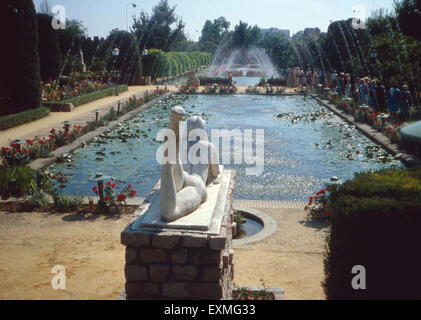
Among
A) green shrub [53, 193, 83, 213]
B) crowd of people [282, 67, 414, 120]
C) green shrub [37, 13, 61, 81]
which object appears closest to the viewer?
green shrub [53, 193, 83, 213]

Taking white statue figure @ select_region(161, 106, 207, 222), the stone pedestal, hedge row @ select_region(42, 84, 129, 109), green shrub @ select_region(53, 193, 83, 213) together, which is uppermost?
hedge row @ select_region(42, 84, 129, 109)

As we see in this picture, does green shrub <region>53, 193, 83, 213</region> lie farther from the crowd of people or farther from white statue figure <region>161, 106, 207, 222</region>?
the crowd of people

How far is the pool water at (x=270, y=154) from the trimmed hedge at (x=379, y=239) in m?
4.43

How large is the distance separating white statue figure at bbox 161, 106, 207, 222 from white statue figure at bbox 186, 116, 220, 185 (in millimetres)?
330

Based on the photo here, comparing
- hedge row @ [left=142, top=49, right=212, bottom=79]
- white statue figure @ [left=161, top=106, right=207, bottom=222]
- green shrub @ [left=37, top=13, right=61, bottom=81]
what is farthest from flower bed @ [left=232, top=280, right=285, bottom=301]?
hedge row @ [left=142, top=49, right=212, bottom=79]

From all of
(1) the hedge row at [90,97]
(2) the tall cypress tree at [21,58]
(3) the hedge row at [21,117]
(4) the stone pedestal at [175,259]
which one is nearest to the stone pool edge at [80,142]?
(1) the hedge row at [90,97]

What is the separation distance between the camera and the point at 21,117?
51.0 feet

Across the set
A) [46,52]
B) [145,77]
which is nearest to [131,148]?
[46,52]

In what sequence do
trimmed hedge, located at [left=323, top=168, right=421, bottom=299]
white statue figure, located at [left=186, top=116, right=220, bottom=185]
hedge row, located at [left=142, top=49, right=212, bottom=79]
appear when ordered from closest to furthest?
trimmed hedge, located at [left=323, top=168, right=421, bottom=299] → white statue figure, located at [left=186, top=116, right=220, bottom=185] → hedge row, located at [left=142, top=49, right=212, bottom=79]

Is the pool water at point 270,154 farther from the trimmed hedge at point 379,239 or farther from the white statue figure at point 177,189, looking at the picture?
the trimmed hedge at point 379,239

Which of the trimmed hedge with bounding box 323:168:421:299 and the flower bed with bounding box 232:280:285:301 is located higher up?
the trimmed hedge with bounding box 323:168:421:299

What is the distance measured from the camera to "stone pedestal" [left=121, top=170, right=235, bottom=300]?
147 inches

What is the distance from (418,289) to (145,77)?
1171 inches
